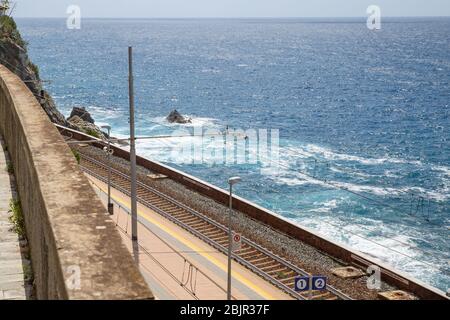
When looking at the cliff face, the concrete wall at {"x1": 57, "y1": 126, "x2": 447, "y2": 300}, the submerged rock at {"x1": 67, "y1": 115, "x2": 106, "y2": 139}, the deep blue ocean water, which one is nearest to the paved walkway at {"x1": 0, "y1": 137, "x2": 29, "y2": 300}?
the concrete wall at {"x1": 57, "y1": 126, "x2": 447, "y2": 300}

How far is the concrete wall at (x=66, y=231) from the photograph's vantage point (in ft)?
21.8

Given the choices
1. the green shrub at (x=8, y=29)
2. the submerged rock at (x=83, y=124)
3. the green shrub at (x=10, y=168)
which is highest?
the green shrub at (x=8, y=29)

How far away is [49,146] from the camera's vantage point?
12.5m

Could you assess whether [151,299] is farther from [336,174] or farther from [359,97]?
[359,97]

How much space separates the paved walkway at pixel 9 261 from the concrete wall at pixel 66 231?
365 millimetres

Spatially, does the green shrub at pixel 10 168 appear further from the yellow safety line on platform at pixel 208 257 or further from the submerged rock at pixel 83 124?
the submerged rock at pixel 83 124

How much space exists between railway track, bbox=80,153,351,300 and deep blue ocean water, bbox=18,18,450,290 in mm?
10953

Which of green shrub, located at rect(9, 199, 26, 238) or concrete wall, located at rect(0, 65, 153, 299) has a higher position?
concrete wall, located at rect(0, 65, 153, 299)

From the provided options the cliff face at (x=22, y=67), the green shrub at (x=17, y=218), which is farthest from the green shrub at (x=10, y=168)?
the cliff face at (x=22, y=67)

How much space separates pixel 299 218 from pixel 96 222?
3407cm

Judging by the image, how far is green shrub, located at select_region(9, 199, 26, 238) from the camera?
1278 cm

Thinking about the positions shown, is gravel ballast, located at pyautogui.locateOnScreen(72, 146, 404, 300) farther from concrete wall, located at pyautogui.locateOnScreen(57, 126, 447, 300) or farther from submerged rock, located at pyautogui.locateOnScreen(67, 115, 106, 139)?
submerged rock, located at pyautogui.locateOnScreen(67, 115, 106, 139)

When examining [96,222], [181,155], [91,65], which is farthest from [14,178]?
[91,65]

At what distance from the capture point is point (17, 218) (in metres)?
13.2
